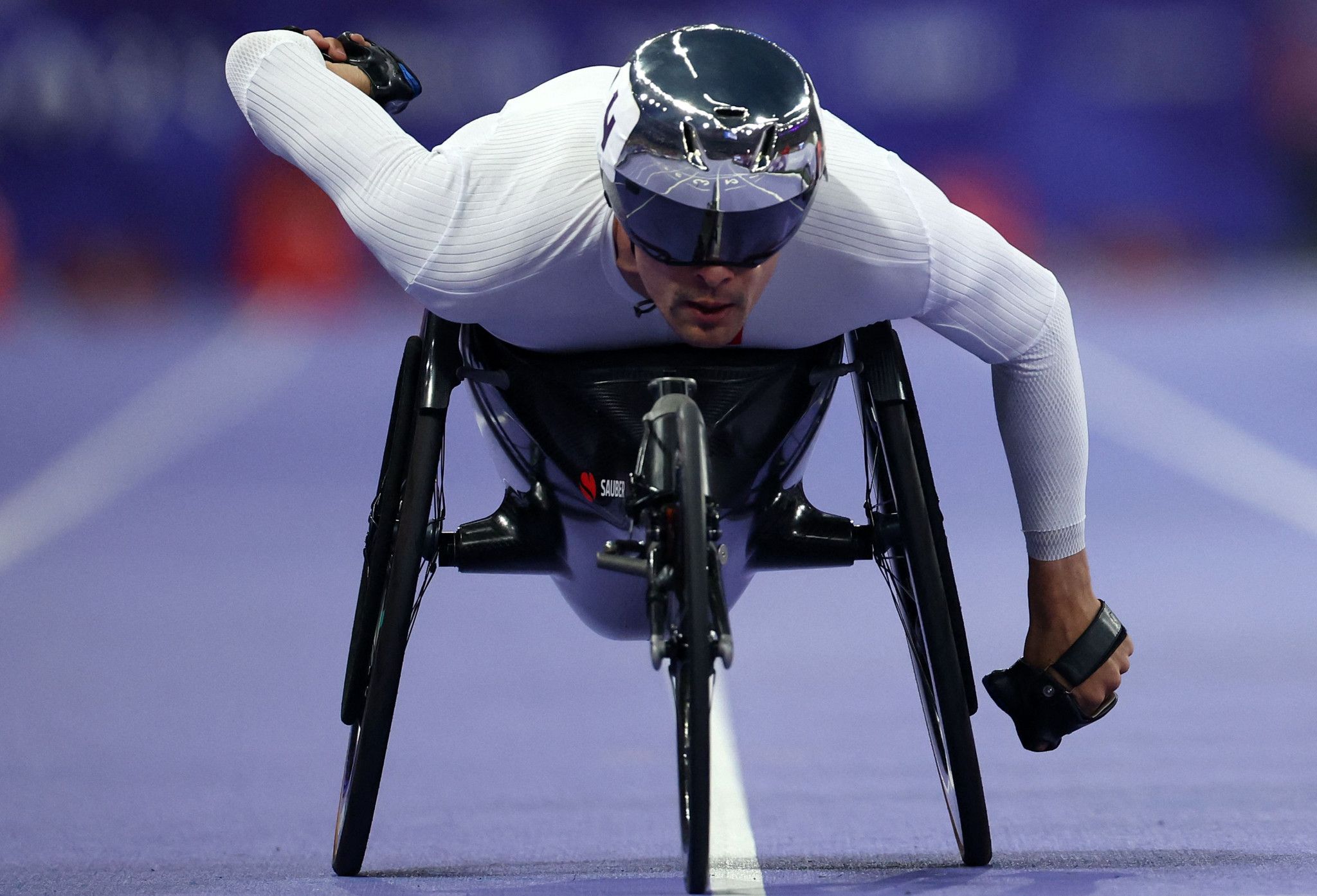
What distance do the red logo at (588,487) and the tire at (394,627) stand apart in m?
0.26

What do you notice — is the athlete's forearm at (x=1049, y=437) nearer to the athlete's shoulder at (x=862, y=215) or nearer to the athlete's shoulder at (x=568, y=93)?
the athlete's shoulder at (x=862, y=215)

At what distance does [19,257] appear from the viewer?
9.55 m

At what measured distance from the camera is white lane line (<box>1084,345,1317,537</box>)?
6.95 m

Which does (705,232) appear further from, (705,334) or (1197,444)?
(1197,444)

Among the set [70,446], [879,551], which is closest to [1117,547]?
[879,551]

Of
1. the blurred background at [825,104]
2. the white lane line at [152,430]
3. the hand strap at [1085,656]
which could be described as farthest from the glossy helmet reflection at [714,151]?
the blurred background at [825,104]

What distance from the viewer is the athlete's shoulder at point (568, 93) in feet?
9.12

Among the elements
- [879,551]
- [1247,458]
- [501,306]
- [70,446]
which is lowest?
[70,446]

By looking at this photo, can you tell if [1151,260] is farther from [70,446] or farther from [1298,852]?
[1298,852]

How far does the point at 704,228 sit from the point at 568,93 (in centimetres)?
71

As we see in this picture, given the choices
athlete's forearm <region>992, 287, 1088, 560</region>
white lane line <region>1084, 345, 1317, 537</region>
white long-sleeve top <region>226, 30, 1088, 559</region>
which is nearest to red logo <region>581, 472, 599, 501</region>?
white long-sleeve top <region>226, 30, 1088, 559</region>

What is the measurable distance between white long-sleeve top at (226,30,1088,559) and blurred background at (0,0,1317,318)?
693 centimetres

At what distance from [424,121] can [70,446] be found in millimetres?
3109

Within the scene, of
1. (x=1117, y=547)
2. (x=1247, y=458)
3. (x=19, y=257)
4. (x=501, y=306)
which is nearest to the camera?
(x=501, y=306)
